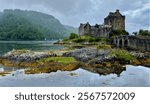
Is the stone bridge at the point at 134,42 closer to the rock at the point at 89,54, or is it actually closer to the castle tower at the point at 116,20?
the rock at the point at 89,54

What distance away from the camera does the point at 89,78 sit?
1568cm

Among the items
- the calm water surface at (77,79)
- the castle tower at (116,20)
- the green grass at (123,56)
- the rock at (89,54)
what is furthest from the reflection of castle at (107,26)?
the calm water surface at (77,79)

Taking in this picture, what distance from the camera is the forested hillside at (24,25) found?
59.5 meters

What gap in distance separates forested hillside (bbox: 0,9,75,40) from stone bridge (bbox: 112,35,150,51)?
29474mm

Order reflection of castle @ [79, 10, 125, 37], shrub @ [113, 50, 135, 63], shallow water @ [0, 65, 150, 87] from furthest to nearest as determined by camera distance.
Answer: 1. reflection of castle @ [79, 10, 125, 37]
2. shrub @ [113, 50, 135, 63]
3. shallow water @ [0, 65, 150, 87]

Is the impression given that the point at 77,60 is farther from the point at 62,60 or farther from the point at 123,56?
the point at 123,56

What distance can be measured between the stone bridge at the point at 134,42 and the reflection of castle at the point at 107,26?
7.65 meters

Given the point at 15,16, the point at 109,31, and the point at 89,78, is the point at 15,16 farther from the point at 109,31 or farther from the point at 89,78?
the point at 89,78

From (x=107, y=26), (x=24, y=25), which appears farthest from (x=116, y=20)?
(x=24, y=25)

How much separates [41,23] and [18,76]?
199 feet

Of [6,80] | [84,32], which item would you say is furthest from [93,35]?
[6,80]

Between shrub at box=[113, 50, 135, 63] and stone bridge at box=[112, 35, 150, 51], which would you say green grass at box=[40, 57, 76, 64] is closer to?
shrub at box=[113, 50, 135, 63]

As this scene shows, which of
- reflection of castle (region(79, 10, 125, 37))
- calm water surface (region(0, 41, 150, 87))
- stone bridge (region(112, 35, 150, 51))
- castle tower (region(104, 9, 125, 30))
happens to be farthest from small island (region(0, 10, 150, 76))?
castle tower (region(104, 9, 125, 30))

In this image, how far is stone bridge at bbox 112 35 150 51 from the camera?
2532 centimetres
